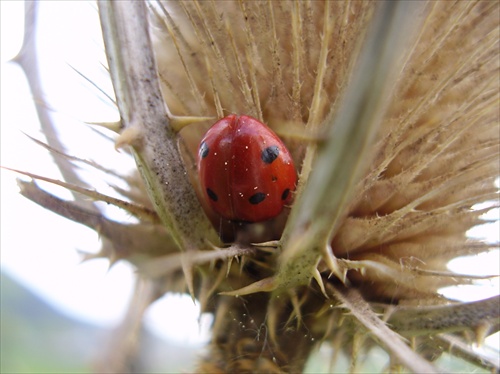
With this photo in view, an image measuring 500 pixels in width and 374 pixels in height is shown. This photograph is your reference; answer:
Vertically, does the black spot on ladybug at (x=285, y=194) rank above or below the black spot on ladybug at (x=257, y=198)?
above

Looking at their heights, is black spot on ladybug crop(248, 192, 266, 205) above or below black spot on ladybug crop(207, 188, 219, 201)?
below

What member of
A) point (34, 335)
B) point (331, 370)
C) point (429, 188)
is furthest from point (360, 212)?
point (34, 335)

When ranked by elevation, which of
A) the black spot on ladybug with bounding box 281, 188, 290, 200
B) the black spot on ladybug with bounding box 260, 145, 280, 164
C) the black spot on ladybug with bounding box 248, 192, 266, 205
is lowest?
the black spot on ladybug with bounding box 248, 192, 266, 205

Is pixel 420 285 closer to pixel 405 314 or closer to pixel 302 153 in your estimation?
pixel 405 314

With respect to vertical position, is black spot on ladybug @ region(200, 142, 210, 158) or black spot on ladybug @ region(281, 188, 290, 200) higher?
black spot on ladybug @ region(200, 142, 210, 158)

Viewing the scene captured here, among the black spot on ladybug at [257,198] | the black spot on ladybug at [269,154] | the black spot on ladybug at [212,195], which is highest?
the black spot on ladybug at [269,154]

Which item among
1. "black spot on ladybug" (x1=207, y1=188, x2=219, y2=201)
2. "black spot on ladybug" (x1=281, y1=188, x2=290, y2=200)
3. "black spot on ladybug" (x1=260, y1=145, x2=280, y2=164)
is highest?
"black spot on ladybug" (x1=260, y1=145, x2=280, y2=164)
